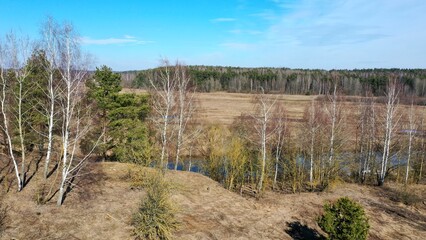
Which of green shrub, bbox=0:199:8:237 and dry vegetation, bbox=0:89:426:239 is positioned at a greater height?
green shrub, bbox=0:199:8:237

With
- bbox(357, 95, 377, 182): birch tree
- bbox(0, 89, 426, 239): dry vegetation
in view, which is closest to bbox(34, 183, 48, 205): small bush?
bbox(0, 89, 426, 239): dry vegetation

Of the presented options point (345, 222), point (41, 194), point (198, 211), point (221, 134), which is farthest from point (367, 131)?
point (41, 194)

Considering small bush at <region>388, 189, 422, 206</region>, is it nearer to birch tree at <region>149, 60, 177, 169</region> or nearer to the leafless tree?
the leafless tree

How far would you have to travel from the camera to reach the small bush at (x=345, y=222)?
43.8ft

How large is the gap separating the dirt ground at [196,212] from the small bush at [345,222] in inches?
114

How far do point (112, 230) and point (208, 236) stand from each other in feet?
13.6

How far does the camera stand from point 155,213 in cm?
1309

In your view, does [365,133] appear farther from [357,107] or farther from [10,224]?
[10,224]

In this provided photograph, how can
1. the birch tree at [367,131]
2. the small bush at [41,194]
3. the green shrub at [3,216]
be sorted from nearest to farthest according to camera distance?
1. the green shrub at [3,216]
2. the small bush at [41,194]
3. the birch tree at [367,131]

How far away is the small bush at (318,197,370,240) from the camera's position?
13.4 meters

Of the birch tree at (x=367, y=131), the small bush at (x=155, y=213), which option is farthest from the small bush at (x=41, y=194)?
the birch tree at (x=367, y=131)

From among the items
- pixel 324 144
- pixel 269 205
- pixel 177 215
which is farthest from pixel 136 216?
Result: pixel 324 144

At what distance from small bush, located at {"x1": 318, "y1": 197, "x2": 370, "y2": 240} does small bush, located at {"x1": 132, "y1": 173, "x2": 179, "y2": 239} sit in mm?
6661

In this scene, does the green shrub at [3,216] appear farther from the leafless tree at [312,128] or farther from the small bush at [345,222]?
the leafless tree at [312,128]
